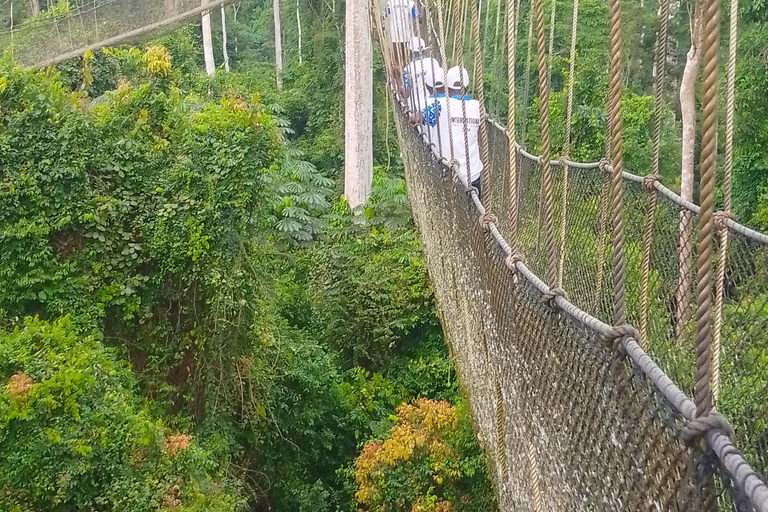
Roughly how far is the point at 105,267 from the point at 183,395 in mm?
1050

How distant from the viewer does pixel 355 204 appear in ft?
24.8

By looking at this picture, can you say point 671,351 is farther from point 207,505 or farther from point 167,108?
point 167,108

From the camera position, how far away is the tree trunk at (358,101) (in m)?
7.12

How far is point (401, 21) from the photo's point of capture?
4996mm

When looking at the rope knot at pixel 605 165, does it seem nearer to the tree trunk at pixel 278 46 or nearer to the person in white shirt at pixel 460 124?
the person in white shirt at pixel 460 124

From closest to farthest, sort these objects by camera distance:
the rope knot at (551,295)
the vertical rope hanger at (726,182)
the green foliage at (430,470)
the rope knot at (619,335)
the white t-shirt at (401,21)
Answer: the rope knot at (619,335)
the rope knot at (551,295)
the vertical rope hanger at (726,182)
the green foliage at (430,470)
the white t-shirt at (401,21)

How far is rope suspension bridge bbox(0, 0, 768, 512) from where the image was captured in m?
0.79

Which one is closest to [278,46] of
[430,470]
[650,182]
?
[430,470]

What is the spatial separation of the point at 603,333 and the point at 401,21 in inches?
170

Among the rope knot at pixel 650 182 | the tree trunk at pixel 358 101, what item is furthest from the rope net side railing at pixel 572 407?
the tree trunk at pixel 358 101

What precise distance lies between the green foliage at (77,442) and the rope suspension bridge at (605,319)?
1.68 m

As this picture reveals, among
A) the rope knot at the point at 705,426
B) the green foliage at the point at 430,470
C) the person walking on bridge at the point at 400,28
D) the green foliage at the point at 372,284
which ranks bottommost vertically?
the green foliage at the point at 430,470

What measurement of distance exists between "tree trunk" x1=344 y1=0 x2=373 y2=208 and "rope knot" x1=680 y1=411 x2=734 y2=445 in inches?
267

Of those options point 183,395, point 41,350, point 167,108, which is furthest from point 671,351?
point 167,108
